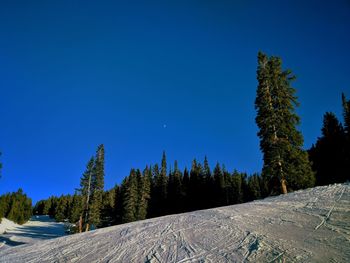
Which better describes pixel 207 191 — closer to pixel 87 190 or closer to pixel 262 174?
pixel 87 190

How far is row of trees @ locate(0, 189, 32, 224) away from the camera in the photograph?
69000 mm

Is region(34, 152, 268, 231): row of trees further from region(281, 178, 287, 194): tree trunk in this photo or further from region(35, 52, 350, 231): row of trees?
region(281, 178, 287, 194): tree trunk

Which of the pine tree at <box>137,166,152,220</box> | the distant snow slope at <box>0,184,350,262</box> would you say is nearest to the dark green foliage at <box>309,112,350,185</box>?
the distant snow slope at <box>0,184,350,262</box>

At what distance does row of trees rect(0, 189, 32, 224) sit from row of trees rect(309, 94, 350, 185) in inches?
3100

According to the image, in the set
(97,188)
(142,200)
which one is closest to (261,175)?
(97,188)

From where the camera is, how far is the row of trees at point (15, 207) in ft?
226

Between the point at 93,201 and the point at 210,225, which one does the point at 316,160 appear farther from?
the point at 93,201

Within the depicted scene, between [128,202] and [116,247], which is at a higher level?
[128,202]

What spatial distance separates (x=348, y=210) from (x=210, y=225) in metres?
5.83

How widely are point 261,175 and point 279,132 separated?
4466mm

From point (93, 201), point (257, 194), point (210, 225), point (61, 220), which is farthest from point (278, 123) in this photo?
point (61, 220)

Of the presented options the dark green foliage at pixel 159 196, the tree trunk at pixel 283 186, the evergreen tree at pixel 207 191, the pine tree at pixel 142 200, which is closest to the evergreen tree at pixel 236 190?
the evergreen tree at pixel 207 191

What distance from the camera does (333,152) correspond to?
36.4 meters

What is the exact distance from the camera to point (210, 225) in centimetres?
1091
